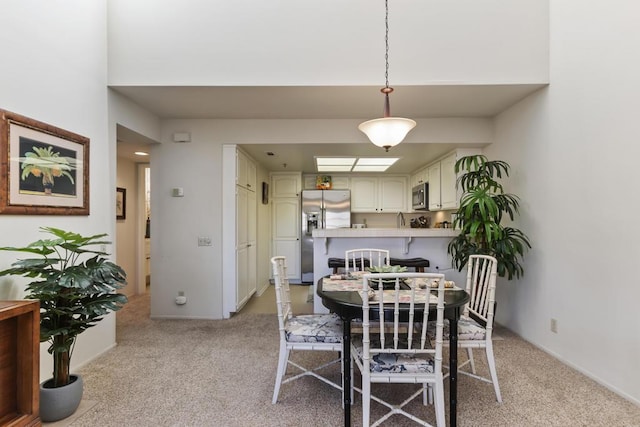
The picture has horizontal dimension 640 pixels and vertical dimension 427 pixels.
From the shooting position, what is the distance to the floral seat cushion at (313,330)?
6.96 feet

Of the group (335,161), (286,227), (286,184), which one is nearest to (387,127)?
(335,161)

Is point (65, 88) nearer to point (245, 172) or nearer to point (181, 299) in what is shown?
point (245, 172)

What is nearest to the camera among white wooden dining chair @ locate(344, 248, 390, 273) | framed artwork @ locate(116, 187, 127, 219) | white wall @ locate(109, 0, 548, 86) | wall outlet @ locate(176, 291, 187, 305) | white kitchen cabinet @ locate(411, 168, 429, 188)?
white wall @ locate(109, 0, 548, 86)

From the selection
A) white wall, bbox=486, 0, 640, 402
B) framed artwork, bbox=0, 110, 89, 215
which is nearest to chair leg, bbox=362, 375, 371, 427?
white wall, bbox=486, 0, 640, 402

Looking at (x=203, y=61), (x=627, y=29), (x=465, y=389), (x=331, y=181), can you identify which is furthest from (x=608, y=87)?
(x=331, y=181)

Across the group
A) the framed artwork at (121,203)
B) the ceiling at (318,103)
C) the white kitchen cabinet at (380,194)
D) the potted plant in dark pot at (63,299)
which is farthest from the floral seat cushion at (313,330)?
the white kitchen cabinet at (380,194)

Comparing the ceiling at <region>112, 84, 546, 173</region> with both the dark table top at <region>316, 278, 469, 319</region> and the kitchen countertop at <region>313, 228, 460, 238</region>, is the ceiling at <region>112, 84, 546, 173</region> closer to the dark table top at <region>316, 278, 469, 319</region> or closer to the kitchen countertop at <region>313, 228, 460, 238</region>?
the kitchen countertop at <region>313, 228, 460, 238</region>

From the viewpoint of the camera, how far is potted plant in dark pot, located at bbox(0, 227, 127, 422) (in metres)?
1.91

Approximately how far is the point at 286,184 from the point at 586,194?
15.7ft

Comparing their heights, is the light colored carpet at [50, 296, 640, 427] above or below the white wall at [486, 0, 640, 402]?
below

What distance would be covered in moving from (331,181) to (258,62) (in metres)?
3.57

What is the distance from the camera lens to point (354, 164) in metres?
5.39

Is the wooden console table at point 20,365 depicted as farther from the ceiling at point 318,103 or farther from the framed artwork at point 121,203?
the framed artwork at point 121,203

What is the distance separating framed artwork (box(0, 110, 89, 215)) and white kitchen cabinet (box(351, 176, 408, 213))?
15.0 feet
